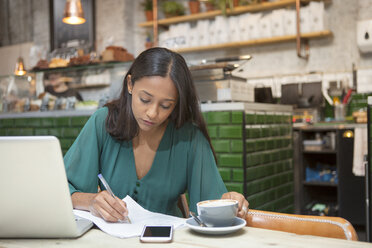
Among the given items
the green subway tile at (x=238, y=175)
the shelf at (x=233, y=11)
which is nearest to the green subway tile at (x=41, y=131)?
the green subway tile at (x=238, y=175)

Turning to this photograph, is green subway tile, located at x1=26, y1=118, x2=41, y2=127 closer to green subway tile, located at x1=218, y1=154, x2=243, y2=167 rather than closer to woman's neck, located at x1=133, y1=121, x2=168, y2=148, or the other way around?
green subway tile, located at x1=218, y1=154, x2=243, y2=167

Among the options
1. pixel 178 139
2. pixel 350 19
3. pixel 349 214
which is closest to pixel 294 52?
pixel 350 19

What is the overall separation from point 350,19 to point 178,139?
448cm

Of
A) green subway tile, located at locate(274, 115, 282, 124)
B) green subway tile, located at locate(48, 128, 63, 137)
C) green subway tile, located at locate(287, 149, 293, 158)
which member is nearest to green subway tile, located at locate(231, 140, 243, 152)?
green subway tile, located at locate(274, 115, 282, 124)

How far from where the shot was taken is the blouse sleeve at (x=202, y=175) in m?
1.44

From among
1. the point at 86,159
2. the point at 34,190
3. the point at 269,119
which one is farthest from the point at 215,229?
the point at 269,119

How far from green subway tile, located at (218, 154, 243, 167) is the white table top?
1.75m

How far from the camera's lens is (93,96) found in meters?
3.49

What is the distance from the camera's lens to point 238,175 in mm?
2668

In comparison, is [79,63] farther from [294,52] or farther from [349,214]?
[294,52]

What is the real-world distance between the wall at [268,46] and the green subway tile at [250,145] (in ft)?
8.02

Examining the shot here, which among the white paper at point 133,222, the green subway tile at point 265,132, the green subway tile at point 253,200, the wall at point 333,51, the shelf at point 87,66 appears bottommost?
the green subway tile at point 253,200

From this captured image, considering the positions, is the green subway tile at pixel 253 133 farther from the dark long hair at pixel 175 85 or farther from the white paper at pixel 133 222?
the white paper at pixel 133 222

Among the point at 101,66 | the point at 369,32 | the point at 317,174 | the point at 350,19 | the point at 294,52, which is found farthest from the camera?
the point at 294,52
